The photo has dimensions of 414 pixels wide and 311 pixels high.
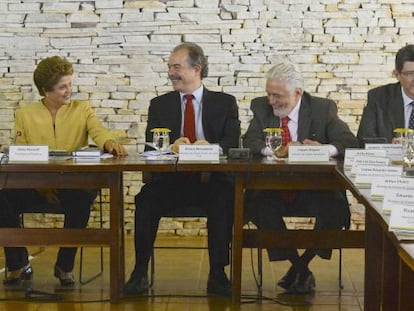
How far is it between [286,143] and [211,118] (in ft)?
1.51

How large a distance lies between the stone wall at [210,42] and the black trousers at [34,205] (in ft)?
5.06

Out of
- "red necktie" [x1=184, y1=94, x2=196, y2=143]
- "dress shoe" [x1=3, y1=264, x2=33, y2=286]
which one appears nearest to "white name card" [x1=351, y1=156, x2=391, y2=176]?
"red necktie" [x1=184, y1=94, x2=196, y2=143]

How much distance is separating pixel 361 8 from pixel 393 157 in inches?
80.3

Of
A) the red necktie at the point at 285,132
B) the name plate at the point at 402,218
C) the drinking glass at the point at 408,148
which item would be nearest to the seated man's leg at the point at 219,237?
the red necktie at the point at 285,132

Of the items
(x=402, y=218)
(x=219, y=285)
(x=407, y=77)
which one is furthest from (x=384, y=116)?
(x=402, y=218)

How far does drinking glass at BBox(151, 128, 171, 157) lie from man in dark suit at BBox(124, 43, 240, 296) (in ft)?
0.21

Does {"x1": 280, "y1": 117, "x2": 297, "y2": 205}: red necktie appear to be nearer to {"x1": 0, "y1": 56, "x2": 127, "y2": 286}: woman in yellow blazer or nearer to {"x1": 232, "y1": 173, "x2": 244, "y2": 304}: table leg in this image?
{"x1": 232, "y1": 173, "x2": 244, "y2": 304}: table leg

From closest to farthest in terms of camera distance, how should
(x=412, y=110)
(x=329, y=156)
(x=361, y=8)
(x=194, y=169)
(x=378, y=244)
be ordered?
(x=378, y=244) < (x=194, y=169) < (x=329, y=156) < (x=412, y=110) < (x=361, y=8)

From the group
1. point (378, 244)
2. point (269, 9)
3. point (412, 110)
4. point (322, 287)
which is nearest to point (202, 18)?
point (269, 9)

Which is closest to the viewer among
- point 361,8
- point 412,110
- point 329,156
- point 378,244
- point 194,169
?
point 378,244

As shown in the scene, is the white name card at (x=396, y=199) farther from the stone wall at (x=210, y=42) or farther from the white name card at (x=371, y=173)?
the stone wall at (x=210, y=42)

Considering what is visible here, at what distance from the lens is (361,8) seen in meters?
5.82

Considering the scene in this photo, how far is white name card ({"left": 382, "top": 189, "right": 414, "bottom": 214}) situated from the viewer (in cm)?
261

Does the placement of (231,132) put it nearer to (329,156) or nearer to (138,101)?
(329,156)
